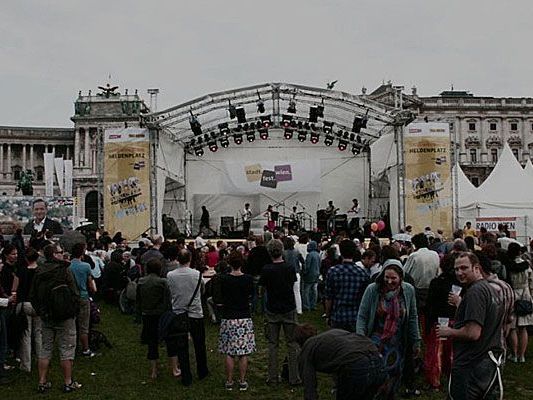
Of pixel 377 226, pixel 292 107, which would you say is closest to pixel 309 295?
pixel 377 226

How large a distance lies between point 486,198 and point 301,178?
6492 mm

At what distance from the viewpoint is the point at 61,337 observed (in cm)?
682

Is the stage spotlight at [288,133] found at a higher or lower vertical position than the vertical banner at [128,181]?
higher

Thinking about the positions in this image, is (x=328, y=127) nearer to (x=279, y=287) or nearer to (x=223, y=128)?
(x=223, y=128)

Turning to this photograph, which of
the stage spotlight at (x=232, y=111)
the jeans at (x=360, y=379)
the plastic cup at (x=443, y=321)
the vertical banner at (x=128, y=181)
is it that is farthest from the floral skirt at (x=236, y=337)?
the stage spotlight at (x=232, y=111)

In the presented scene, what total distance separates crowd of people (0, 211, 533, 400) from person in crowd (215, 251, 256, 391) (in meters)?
0.01

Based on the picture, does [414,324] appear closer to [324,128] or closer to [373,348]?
[373,348]

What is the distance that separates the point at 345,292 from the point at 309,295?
6.28 m

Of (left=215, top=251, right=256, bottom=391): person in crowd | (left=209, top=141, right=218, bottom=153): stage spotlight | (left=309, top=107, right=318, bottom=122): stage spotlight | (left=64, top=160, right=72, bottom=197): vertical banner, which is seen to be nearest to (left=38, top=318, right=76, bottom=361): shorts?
(left=215, top=251, right=256, bottom=391): person in crowd

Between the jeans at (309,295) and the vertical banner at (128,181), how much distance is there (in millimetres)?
9239

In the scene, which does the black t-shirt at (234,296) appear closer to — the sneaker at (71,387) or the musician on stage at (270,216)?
the sneaker at (71,387)

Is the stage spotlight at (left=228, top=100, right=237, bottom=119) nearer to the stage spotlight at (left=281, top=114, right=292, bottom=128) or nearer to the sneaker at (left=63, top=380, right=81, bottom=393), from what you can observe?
the stage spotlight at (left=281, top=114, right=292, bottom=128)

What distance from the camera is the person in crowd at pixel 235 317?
22.8 feet

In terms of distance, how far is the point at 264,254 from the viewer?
1062 cm
